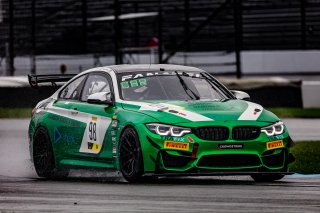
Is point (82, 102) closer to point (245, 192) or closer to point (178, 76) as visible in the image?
point (178, 76)

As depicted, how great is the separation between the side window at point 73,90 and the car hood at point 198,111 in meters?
1.27

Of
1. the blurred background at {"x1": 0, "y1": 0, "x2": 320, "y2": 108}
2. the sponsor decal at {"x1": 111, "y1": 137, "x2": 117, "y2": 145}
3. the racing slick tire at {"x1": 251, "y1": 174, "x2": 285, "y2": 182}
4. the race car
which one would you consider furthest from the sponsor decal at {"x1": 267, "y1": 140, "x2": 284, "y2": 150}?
the blurred background at {"x1": 0, "y1": 0, "x2": 320, "y2": 108}

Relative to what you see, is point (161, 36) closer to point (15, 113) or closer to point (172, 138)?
point (15, 113)

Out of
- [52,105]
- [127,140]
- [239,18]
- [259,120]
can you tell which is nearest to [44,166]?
[52,105]

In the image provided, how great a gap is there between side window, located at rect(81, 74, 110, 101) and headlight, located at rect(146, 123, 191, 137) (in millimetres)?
1570

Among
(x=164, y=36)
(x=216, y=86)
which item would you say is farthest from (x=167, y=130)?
(x=164, y=36)

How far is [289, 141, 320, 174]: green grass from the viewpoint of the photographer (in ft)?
44.9

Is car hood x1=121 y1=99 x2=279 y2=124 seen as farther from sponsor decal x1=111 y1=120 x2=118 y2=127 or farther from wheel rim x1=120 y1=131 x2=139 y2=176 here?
wheel rim x1=120 y1=131 x2=139 y2=176

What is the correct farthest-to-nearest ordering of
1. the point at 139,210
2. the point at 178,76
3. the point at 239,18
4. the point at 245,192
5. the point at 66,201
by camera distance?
the point at 239,18
the point at 178,76
the point at 245,192
the point at 66,201
the point at 139,210

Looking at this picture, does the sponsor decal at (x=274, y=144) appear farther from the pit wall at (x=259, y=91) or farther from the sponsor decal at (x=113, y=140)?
the pit wall at (x=259, y=91)

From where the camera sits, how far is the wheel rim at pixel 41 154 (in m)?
13.3

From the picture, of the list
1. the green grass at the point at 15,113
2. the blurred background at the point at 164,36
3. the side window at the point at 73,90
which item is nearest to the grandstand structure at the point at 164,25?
the blurred background at the point at 164,36

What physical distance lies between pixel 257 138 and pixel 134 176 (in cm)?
129

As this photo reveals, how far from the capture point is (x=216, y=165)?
37.5ft
